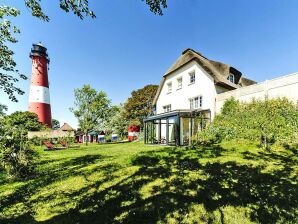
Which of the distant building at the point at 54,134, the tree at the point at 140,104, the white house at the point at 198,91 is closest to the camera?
the white house at the point at 198,91

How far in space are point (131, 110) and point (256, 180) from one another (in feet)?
148

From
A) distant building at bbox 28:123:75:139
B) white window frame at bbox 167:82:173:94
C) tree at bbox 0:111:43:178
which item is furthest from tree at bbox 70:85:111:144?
tree at bbox 0:111:43:178

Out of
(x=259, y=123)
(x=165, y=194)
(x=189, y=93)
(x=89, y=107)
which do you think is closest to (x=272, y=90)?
(x=259, y=123)

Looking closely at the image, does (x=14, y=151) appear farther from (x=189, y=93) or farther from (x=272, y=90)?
(x=189, y=93)

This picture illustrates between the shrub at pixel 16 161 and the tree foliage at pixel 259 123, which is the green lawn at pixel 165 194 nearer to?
the shrub at pixel 16 161

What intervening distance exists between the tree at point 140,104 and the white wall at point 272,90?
30.8 meters

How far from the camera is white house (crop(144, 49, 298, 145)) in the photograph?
16516mm

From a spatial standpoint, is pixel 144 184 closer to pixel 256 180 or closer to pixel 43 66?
pixel 256 180

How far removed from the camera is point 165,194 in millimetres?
5555

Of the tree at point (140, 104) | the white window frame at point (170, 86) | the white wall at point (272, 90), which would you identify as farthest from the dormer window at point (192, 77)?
the tree at point (140, 104)

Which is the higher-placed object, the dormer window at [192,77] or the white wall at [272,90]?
the dormer window at [192,77]

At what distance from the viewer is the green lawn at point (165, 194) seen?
15.0ft

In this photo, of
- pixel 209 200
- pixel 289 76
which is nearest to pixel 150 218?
pixel 209 200

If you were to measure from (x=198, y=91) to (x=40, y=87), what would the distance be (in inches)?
1416
